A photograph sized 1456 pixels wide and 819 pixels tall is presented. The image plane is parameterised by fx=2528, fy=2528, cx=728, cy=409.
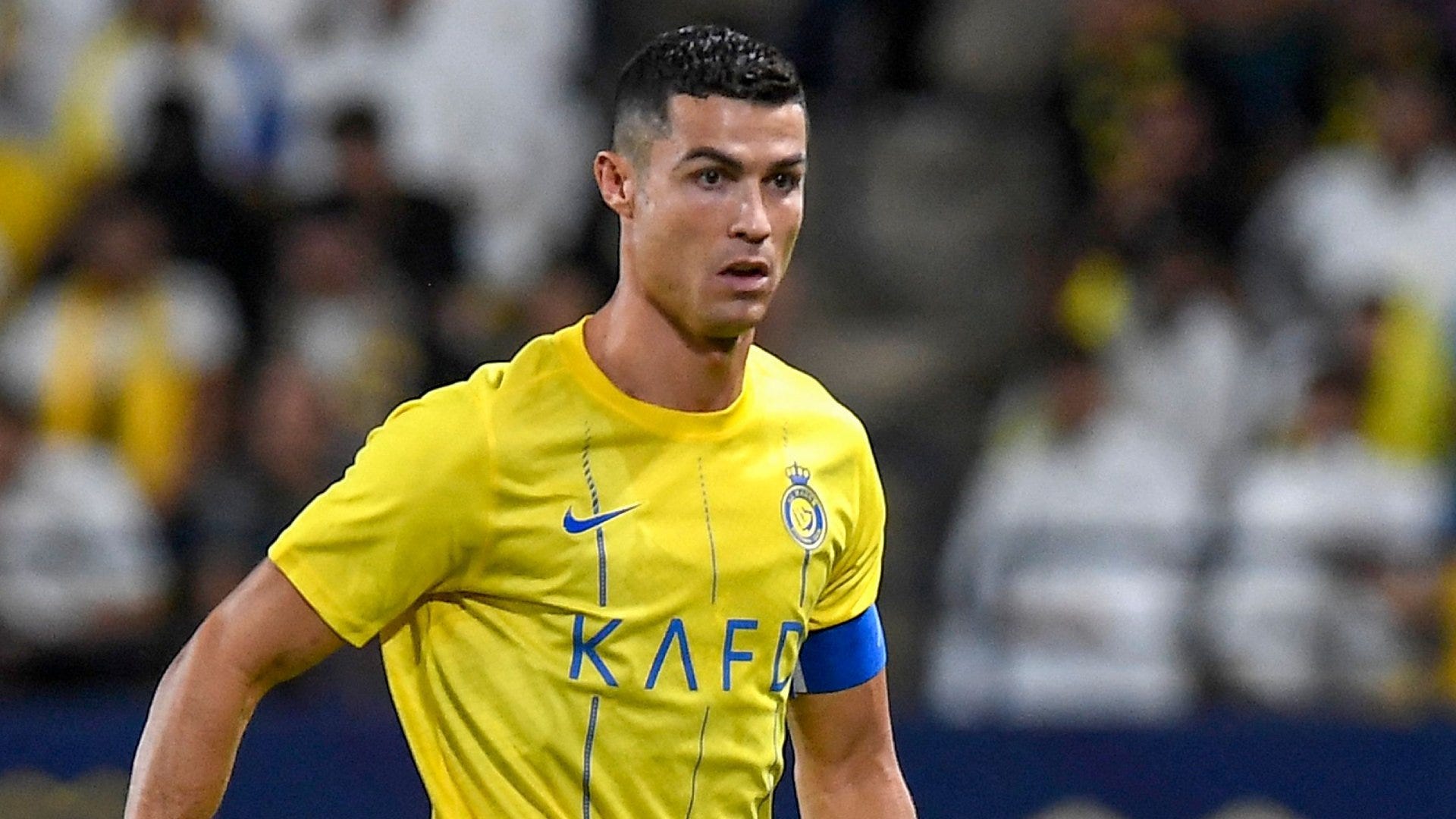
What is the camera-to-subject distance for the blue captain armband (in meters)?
3.92

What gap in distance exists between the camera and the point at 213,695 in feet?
11.2

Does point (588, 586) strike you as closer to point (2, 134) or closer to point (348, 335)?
point (348, 335)

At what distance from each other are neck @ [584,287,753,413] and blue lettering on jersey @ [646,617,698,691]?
0.32m

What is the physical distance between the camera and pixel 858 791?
3.97 meters

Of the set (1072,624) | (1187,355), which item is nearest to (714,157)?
(1072,624)

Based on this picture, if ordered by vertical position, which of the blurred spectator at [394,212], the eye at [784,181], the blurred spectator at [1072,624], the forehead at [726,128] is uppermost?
the forehead at [726,128]

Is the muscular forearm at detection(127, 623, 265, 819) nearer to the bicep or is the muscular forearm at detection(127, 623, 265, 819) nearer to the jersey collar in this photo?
the bicep

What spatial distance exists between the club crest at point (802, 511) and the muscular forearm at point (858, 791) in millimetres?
442

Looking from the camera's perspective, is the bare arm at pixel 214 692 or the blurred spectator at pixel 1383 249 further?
the blurred spectator at pixel 1383 249

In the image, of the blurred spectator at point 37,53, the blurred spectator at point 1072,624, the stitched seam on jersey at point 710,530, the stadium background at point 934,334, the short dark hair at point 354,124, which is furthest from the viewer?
the blurred spectator at point 37,53

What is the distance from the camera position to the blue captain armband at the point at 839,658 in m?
3.92

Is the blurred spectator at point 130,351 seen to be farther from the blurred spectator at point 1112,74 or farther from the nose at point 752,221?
the nose at point 752,221

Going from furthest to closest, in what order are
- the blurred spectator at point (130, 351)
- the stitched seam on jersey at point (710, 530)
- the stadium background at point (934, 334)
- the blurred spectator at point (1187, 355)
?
the blurred spectator at point (1187, 355) < the blurred spectator at point (130, 351) < the stadium background at point (934, 334) < the stitched seam on jersey at point (710, 530)

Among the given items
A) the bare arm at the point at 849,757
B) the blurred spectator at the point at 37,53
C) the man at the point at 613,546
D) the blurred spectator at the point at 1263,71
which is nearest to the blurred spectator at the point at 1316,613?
the blurred spectator at the point at 1263,71
